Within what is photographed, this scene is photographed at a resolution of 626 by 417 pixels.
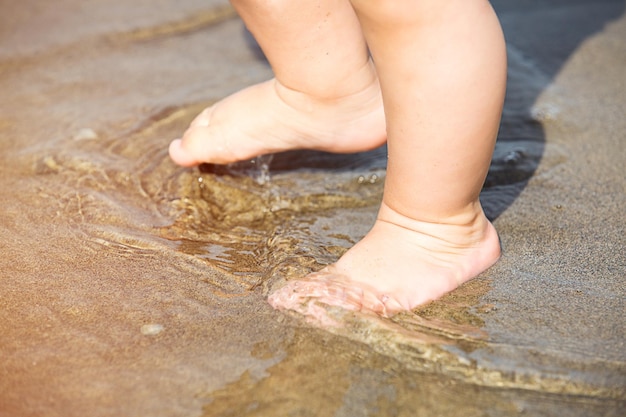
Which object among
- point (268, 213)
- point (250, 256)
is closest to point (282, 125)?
point (268, 213)

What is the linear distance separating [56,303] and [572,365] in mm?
826

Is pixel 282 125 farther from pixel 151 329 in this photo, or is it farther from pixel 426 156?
pixel 151 329

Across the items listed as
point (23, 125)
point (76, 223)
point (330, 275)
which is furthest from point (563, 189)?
point (23, 125)

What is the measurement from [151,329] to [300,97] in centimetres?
70

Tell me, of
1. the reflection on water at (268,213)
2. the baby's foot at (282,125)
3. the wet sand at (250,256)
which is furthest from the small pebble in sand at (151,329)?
the baby's foot at (282,125)

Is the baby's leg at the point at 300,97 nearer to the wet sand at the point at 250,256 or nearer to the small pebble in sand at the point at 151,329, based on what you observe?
the wet sand at the point at 250,256

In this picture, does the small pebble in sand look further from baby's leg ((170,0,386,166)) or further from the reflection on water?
baby's leg ((170,0,386,166))

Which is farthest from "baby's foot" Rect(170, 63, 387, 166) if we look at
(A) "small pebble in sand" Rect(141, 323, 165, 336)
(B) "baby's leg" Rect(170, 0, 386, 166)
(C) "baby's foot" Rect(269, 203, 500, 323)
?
(A) "small pebble in sand" Rect(141, 323, 165, 336)

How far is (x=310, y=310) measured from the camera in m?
1.25

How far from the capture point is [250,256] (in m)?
1.50

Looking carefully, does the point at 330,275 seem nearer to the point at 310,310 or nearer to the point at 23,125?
the point at 310,310

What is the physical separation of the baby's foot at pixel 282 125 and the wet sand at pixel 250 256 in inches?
4.1

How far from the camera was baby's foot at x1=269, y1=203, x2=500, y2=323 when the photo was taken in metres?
1.28

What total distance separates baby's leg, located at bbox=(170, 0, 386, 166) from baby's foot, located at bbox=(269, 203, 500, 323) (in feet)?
1.20
